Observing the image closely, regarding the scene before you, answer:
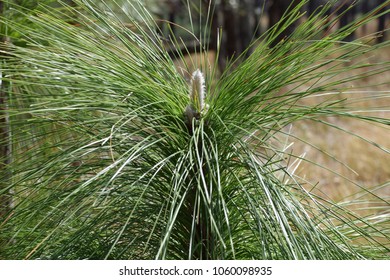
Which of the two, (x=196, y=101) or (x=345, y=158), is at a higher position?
(x=196, y=101)

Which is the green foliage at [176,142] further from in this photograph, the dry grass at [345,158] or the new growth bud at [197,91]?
the dry grass at [345,158]

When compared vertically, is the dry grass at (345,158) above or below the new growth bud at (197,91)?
below

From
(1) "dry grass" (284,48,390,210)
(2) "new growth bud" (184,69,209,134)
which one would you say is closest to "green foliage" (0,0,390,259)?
(2) "new growth bud" (184,69,209,134)

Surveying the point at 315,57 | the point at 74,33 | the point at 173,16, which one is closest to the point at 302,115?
the point at 315,57

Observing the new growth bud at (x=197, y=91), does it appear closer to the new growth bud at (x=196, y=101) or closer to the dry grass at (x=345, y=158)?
the new growth bud at (x=196, y=101)

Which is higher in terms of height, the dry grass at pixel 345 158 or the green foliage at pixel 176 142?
the green foliage at pixel 176 142

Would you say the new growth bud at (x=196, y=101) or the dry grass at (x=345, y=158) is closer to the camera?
the new growth bud at (x=196, y=101)

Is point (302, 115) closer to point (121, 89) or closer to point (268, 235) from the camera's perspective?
point (268, 235)

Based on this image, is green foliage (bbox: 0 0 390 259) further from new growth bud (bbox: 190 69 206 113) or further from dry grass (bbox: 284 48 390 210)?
dry grass (bbox: 284 48 390 210)

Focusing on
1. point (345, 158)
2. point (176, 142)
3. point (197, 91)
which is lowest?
point (345, 158)

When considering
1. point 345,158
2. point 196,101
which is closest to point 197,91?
point 196,101

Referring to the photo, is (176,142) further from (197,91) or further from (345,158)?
(345,158)

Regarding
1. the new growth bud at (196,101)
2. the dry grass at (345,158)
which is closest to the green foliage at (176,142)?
the new growth bud at (196,101)

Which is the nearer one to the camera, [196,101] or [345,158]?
[196,101]
